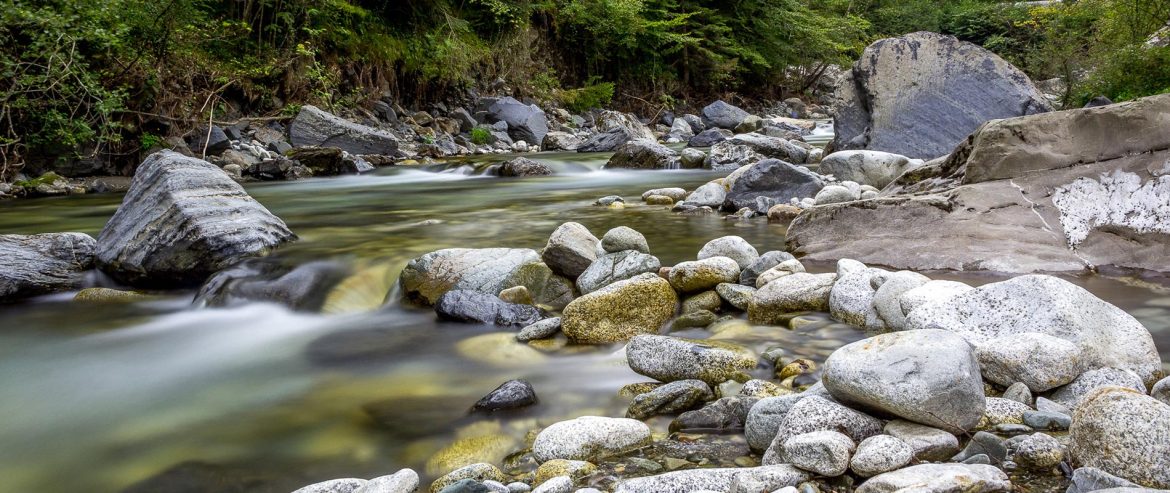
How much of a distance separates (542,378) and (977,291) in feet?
6.59

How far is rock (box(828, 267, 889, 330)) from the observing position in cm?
377

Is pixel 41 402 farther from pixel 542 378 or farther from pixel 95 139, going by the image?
pixel 95 139

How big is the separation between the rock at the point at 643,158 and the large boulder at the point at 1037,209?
7593mm

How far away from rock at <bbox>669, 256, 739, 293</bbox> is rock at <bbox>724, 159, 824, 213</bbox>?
3.62 metres

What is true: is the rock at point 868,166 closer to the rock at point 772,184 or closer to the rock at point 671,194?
the rock at point 772,184

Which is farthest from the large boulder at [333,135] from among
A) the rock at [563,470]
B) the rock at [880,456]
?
the rock at [880,456]

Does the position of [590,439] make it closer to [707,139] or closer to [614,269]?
[614,269]

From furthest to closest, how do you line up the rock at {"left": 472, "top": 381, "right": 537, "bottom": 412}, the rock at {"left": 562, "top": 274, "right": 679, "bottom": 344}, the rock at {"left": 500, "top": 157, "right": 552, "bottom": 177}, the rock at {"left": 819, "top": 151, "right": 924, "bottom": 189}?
the rock at {"left": 500, "top": 157, "right": 552, "bottom": 177}, the rock at {"left": 819, "top": 151, "right": 924, "bottom": 189}, the rock at {"left": 562, "top": 274, "right": 679, "bottom": 344}, the rock at {"left": 472, "top": 381, "right": 537, "bottom": 412}

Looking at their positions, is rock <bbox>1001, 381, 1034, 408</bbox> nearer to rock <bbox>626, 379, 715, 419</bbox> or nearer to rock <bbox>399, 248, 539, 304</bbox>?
rock <bbox>626, 379, 715, 419</bbox>

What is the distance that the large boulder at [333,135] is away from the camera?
550 inches

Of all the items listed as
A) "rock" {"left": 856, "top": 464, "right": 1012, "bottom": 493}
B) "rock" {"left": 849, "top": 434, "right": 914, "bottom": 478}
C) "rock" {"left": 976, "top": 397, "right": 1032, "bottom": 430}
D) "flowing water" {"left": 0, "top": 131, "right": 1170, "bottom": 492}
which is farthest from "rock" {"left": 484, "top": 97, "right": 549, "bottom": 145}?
"rock" {"left": 856, "top": 464, "right": 1012, "bottom": 493}

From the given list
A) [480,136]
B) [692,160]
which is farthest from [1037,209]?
[480,136]

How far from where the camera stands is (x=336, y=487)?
7.94ft

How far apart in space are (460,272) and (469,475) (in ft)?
8.57
